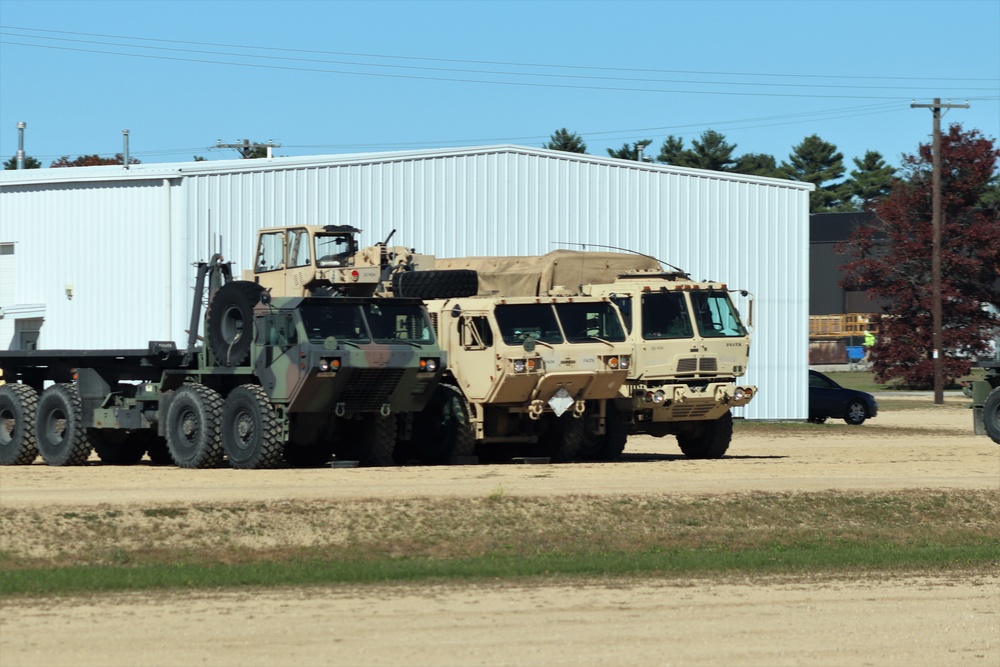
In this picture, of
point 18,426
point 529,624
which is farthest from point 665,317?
point 529,624

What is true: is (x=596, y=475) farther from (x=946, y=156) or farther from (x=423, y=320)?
(x=946, y=156)

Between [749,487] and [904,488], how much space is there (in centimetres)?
201

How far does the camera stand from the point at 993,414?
102ft

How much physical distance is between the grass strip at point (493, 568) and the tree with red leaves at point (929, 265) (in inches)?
1716

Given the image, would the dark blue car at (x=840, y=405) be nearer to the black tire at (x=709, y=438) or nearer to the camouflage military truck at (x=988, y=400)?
A: the camouflage military truck at (x=988, y=400)

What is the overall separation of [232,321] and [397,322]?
2347 mm

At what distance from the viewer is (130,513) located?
59.5ft

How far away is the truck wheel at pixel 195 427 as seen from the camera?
2402 cm

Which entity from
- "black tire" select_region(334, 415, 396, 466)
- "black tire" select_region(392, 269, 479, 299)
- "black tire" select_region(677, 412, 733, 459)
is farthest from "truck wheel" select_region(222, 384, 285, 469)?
"black tire" select_region(677, 412, 733, 459)

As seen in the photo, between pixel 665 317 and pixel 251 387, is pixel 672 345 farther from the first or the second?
pixel 251 387

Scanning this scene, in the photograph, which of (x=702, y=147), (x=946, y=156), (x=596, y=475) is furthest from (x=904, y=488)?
(x=702, y=147)

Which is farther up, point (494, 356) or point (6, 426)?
point (494, 356)

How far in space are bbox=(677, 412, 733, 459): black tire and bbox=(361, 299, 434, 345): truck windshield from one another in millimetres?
5525

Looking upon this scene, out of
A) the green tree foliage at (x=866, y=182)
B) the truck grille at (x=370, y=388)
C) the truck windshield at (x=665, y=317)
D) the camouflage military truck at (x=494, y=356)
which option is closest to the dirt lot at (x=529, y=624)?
the truck grille at (x=370, y=388)
